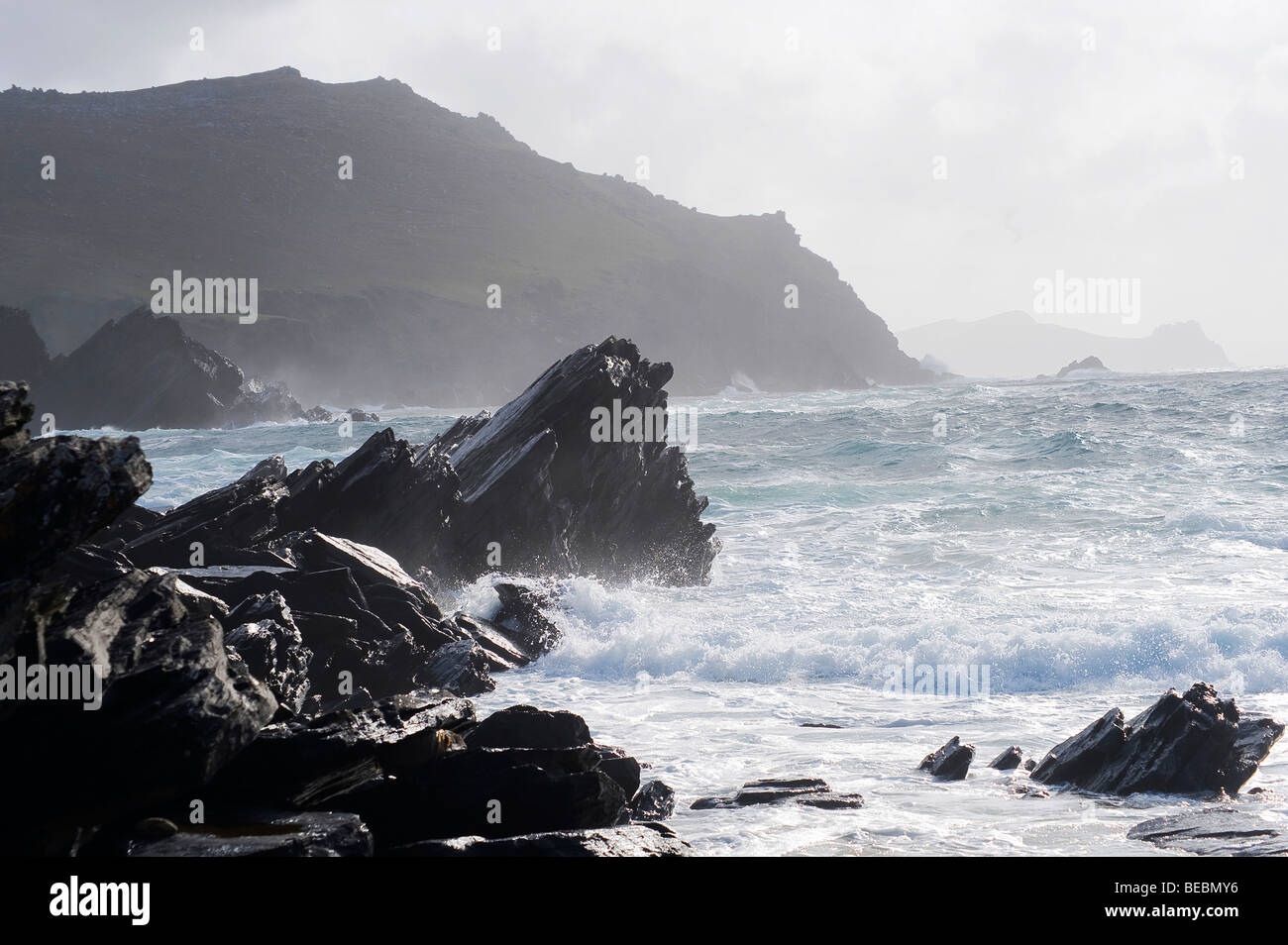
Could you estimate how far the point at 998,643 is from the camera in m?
15.1

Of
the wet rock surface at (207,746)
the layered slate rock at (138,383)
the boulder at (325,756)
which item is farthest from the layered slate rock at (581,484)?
the layered slate rock at (138,383)

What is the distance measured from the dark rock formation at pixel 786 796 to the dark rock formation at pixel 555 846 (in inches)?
99.1

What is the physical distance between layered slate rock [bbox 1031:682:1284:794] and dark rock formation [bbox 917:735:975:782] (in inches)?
26.3

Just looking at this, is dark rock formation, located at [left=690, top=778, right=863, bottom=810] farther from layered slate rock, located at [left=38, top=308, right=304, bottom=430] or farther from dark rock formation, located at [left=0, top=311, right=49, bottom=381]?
dark rock formation, located at [left=0, top=311, right=49, bottom=381]

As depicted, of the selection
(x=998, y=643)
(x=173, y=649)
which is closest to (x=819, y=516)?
(x=998, y=643)

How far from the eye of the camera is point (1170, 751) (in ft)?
30.7

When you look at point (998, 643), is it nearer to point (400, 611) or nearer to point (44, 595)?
point (400, 611)

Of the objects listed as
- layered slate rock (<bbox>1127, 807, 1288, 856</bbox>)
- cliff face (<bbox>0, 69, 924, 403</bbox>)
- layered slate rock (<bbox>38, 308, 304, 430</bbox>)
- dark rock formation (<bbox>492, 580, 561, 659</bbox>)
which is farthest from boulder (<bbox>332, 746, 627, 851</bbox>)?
cliff face (<bbox>0, 69, 924, 403</bbox>)

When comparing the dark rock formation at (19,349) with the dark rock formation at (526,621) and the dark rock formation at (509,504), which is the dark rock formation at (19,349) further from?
the dark rock formation at (526,621)

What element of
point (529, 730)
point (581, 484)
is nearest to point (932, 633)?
point (529, 730)

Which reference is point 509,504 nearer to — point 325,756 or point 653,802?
point 653,802

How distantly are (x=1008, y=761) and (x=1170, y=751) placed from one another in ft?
5.04

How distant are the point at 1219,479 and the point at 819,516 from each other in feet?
40.6

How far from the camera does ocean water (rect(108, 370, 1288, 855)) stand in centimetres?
892
